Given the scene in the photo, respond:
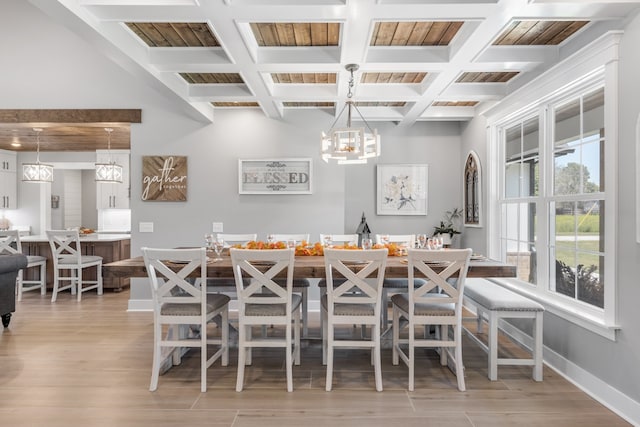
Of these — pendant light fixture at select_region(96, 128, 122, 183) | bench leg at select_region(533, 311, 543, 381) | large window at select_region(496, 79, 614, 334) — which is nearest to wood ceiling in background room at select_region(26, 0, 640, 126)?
large window at select_region(496, 79, 614, 334)

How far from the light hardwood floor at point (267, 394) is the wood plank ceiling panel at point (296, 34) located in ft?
8.32

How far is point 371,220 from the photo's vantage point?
18.5 ft

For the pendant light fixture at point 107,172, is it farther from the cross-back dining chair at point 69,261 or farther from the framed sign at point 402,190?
the framed sign at point 402,190

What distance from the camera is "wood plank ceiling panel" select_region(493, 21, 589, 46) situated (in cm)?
271

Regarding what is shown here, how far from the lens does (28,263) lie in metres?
5.47

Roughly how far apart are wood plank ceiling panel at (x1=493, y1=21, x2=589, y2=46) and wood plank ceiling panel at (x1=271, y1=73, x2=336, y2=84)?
1.50 metres

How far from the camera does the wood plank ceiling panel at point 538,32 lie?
2.71 meters

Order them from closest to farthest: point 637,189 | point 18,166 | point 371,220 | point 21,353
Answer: point 637,189 < point 21,353 < point 371,220 < point 18,166

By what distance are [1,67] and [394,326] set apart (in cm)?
574

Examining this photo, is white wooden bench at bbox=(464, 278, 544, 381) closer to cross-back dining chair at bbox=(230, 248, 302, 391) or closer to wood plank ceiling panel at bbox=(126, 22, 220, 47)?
cross-back dining chair at bbox=(230, 248, 302, 391)

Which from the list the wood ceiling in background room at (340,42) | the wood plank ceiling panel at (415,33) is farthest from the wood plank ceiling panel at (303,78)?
the wood plank ceiling panel at (415,33)

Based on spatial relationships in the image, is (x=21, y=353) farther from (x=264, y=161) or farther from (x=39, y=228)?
(x=39, y=228)

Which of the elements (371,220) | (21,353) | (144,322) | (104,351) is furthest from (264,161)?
(21,353)

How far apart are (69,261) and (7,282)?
1.55m
